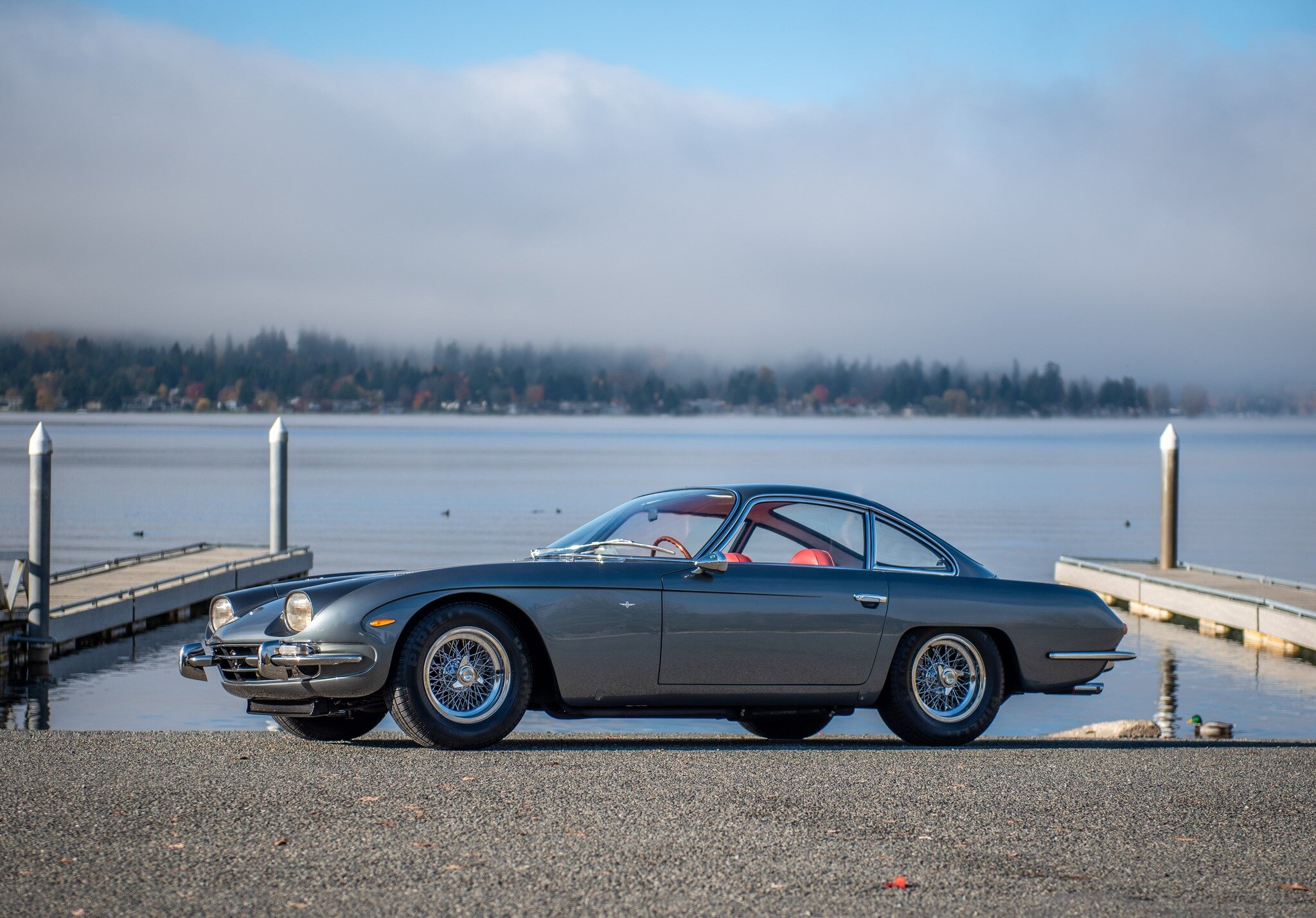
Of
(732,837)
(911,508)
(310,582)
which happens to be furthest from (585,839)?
(911,508)

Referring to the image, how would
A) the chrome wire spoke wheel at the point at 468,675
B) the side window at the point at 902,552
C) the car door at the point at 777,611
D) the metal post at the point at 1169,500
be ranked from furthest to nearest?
the metal post at the point at 1169,500 → the side window at the point at 902,552 → the car door at the point at 777,611 → the chrome wire spoke wheel at the point at 468,675

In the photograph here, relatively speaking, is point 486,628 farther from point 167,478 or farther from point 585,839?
point 167,478

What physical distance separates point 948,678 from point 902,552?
78 centimetres

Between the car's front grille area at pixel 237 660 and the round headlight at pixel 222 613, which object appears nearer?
the car's front grille area at pixel 237 660

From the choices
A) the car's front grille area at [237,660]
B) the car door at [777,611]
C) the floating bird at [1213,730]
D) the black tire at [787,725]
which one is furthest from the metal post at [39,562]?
the floating bird at [1213,730]

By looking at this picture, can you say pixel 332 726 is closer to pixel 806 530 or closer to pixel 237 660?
pixel 237 660

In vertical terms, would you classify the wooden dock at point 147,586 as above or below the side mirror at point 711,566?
below

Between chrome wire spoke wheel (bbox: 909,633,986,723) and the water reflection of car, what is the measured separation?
0.01 meters

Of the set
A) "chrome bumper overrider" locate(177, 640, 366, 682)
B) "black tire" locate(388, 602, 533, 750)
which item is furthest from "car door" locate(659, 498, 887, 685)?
"chrome bumper overrider" locate(177, 640, 366, 682)

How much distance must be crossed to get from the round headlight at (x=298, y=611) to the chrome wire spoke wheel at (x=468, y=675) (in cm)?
67

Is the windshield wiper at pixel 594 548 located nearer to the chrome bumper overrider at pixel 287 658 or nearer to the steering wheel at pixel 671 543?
the steering wheel at pixel 671 543

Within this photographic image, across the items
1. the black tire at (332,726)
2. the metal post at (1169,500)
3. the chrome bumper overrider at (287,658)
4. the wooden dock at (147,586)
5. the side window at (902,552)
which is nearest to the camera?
the chrome bumper overrider at (287,658)

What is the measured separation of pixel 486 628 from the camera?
307 inches

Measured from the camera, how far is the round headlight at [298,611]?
7.69 metres
